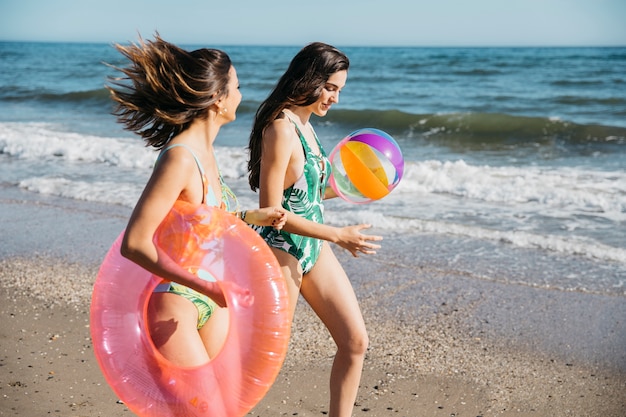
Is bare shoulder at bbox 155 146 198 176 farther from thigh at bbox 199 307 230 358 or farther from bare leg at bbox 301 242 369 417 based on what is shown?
bare leg at bbox 301 242 369 417

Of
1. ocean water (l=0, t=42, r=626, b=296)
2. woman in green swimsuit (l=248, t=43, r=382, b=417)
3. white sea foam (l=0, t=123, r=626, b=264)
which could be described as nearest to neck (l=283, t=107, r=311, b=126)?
woman in green swimsuit (l=248, t=43, r=382, b=417)

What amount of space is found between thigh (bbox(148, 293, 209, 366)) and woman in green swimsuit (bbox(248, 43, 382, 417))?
63 centimetres

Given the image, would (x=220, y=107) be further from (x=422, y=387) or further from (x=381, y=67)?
(x=381, y=67)

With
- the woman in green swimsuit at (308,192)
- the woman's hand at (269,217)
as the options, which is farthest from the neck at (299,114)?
the woman's hand at (269,217)

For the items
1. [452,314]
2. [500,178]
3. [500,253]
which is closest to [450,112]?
[500,178]

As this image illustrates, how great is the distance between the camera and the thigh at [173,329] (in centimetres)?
231

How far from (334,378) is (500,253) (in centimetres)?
366

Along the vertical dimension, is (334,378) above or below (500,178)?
above

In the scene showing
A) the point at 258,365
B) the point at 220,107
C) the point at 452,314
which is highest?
the point at 220,107

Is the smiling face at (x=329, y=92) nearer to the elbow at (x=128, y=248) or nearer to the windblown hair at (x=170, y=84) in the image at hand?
the windblown hair at (x=170, y=84)

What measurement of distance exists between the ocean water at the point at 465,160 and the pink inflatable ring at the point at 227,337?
12.4 feet

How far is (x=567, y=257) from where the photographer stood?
20.7ft

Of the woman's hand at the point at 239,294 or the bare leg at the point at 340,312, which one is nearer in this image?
the woman's hand at the point at 239,294

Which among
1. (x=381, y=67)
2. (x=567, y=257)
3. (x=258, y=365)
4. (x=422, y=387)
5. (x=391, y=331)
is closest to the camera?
(x=258, y=365)
